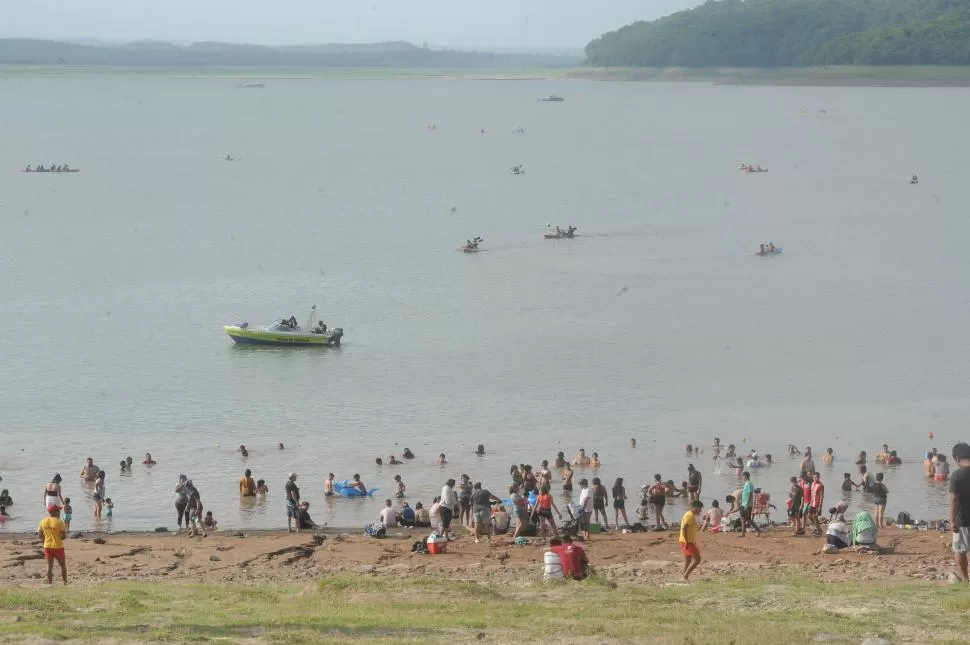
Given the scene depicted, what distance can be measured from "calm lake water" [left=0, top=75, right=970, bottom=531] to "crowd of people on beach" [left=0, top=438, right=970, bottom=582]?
64 centimetres

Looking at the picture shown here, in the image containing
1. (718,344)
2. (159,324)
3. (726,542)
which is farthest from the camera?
(159,324)

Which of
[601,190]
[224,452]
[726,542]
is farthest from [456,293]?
[601,190]

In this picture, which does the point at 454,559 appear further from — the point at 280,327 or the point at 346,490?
the point at 280,327

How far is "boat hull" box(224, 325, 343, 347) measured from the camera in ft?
166

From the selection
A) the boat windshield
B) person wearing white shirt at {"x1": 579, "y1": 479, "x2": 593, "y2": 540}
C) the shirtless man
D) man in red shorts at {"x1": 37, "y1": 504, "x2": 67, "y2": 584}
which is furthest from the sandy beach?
the boat windshield

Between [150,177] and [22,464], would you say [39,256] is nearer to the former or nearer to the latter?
[22,464]

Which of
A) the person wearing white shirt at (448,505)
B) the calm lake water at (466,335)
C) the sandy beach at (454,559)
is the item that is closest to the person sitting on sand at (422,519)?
the person wearing white shirt at (448,505)

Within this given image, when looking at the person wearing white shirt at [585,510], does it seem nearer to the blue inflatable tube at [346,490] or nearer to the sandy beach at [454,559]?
the sandy beach at [454,559]

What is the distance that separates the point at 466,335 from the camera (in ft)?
178

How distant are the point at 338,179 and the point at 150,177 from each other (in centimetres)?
1774

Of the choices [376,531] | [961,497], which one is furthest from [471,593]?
[376,531]

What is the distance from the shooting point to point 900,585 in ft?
58.7

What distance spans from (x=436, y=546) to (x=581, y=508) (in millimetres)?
3058

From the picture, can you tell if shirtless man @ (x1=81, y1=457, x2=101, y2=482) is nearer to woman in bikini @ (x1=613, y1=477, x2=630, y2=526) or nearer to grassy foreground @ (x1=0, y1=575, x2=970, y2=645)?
woman in bikini @ (x1=613, y1=477, x2=630, y2=526)
